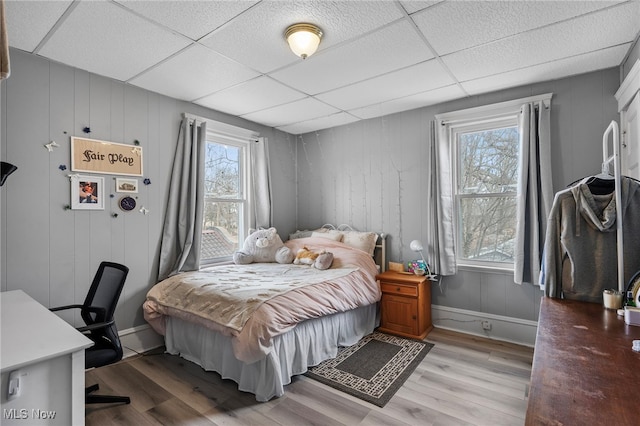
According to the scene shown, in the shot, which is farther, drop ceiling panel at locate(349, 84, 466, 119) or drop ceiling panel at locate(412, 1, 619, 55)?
drop ceiling panel at locate(349, 84, 466, 119)

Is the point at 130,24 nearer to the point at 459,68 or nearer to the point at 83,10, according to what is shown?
the point at 83,10

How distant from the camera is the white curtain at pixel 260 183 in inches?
164

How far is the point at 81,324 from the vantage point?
2.66m

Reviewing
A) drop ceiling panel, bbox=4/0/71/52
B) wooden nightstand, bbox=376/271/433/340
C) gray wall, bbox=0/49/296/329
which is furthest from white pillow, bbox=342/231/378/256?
drop ceiling panel, bbox=4/0/71/52

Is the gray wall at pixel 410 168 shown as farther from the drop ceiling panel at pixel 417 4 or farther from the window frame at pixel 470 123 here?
the drop ceiling panel at pixel 417 4

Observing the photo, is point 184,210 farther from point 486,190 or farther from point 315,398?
point 486,190

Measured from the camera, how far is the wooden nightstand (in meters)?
3.29

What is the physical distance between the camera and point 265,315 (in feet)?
7.27

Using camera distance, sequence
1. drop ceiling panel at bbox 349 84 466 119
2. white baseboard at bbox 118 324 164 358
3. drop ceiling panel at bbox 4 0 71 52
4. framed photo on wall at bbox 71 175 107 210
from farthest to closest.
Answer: drop ceiling panel at bbox 349 84 466 119 → white baseboard at bbox 118 324 164 358 → framed photo on wall at bbox 71 175 107 210 → drop ceiling panel at bbox 4 0 71 52

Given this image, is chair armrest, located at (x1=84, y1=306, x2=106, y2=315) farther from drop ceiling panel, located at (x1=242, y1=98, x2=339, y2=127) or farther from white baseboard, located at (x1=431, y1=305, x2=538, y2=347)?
white baseboard, located at (x1=431, y1=305, x2=538, y2=347)

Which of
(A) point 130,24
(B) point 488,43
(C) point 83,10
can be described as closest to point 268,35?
(A) point 130,24

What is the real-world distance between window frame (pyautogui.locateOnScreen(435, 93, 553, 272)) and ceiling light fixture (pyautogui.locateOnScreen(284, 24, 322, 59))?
6.39ft

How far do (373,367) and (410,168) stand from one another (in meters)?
2.23

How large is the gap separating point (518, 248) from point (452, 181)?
96 cm
